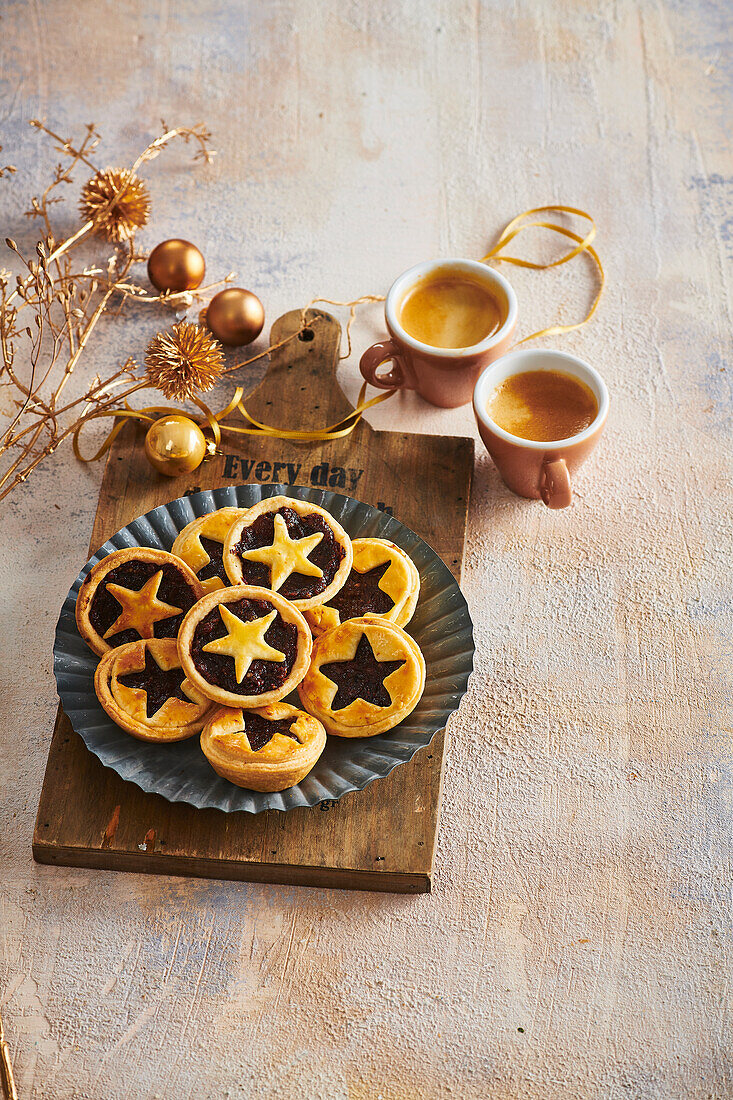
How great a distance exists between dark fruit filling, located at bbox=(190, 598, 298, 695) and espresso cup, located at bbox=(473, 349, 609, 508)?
570mm

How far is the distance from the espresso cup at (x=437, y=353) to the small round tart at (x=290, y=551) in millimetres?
446

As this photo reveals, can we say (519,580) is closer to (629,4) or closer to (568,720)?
(568,720)

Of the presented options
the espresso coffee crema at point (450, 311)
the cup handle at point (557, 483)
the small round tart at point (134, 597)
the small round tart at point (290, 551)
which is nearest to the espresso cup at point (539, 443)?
the cup handle at point (557, 483)

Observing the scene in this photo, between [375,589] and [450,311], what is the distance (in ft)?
2.27

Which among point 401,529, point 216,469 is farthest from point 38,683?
point 401,529

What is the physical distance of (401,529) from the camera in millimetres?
1807

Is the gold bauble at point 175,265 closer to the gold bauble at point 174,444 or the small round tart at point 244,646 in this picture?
the gold bauble at point 174,444

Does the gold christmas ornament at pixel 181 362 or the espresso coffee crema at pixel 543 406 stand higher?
the gold christmas ornament at pixel 181 362

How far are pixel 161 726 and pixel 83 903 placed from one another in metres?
0.34

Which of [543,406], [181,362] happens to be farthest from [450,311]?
[181,362]

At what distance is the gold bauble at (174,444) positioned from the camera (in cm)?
188

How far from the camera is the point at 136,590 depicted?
1665mm

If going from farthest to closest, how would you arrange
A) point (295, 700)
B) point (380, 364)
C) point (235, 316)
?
point (235, 316)
point (380, 364)
point (295, 700)

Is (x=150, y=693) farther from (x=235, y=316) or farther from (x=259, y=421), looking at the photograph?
(x=235, y=316)
